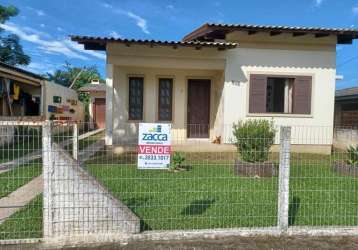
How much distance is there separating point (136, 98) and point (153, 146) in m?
8.82

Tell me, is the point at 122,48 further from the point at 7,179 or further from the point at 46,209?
the point at 46,209

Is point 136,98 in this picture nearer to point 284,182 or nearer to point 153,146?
point 153,146

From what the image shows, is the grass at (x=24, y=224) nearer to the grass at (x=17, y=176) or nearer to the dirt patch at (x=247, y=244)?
the dirt patch at (x=247, y=244)

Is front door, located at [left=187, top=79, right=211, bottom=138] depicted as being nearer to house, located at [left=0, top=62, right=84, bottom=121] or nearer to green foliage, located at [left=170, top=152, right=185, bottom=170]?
green foliage, located at [left=170, top=152, right=185, bottom=170]

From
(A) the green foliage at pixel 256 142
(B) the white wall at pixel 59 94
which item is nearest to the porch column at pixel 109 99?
(A) the green foliage at pixel 256 142

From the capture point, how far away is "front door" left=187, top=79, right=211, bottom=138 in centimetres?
1392

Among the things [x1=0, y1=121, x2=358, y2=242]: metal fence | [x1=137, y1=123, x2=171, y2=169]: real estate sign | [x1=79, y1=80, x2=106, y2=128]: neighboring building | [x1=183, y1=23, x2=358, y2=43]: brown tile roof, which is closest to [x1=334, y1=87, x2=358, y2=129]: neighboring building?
[x1=183, y1=23, x2=358, y2=43]: brown tile roof

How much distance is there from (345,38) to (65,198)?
11.8m

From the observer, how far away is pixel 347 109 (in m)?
19.9

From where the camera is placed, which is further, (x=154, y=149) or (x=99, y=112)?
(x=99, y=112)

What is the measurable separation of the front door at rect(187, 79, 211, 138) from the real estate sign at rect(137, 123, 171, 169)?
890cm

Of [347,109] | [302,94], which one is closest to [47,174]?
[302,94]

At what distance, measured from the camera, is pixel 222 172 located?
7.55 meters

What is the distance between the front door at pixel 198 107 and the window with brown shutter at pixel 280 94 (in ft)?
6.53
